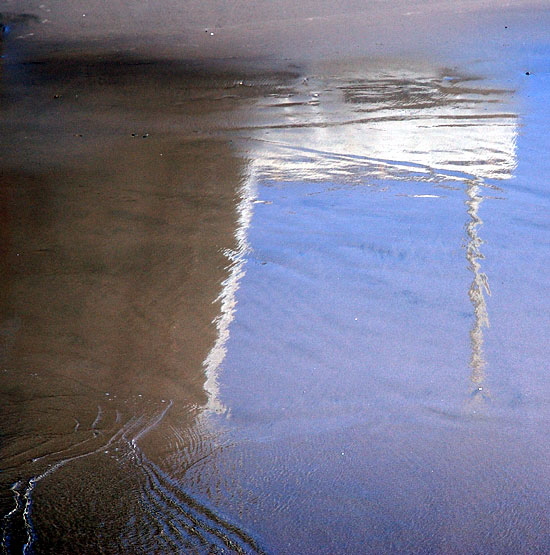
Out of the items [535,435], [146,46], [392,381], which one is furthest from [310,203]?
[146,46]

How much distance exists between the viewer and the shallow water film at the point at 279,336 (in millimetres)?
2559

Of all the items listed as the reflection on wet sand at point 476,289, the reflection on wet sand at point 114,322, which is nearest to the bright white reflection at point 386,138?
the reflection on wet sand at point 476,289

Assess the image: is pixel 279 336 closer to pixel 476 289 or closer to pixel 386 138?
pixel 476 289

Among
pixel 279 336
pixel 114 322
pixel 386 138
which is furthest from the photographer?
pixel 386 138

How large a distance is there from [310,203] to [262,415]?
8.19 ft

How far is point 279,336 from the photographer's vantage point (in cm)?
366

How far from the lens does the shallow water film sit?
101 inches

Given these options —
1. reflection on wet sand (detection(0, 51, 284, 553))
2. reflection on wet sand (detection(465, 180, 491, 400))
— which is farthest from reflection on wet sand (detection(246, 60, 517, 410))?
reflection on wet sand (detection(0, 51, 284, 553))

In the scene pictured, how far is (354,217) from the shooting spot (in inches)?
197

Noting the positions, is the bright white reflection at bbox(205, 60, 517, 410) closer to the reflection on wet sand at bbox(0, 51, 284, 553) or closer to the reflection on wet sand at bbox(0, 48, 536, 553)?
the reflection on wet sand at bbox(0, 48, 536, 553)

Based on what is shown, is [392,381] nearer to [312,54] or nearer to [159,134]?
[159,134]

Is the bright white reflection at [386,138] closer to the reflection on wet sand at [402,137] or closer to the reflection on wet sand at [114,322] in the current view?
the reflection on wet sand at [402,137]

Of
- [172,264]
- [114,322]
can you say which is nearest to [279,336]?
[114,322]

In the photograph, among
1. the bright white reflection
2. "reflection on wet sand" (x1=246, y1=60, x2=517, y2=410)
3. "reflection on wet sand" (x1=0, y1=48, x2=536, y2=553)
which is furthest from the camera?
"reflection on wet sand" (x1=246, y1=60, x2=517, y2=410)
